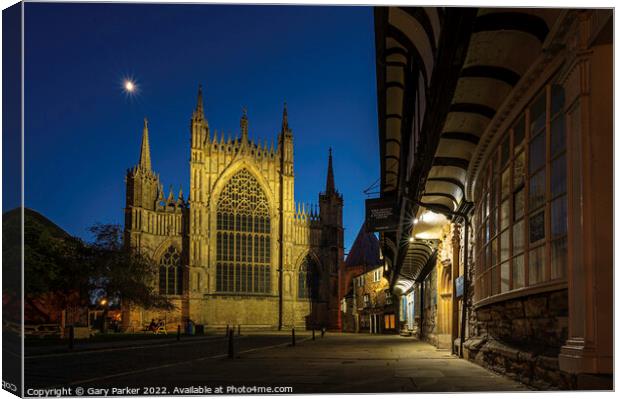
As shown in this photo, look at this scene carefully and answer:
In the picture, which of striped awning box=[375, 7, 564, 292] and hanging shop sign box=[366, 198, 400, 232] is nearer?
striped awning box=[375, 7, 564, 292]

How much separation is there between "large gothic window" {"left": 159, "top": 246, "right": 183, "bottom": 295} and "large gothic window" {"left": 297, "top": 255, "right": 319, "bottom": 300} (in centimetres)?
1209

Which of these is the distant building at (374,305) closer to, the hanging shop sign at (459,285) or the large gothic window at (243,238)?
the large gothic window at (243,238)

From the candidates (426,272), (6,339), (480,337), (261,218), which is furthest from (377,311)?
(6,339)

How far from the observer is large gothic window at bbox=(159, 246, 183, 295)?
2630 inches

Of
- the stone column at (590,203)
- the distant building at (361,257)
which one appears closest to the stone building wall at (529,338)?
the stone column at (590,203)

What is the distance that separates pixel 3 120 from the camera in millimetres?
7656

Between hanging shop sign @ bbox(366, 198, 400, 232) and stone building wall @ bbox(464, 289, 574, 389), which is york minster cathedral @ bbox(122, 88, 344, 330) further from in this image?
stone building wall @ bbox(464, 289, 574, 389)

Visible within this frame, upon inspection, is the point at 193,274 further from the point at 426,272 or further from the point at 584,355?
the point at 584,355

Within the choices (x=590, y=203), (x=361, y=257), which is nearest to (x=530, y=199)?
(x=590, y=203)

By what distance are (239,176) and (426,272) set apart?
47.5 metres

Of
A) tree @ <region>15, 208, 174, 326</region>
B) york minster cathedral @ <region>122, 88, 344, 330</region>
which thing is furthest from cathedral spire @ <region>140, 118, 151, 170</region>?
tree @ <region>15, 208, 174, 326</region>

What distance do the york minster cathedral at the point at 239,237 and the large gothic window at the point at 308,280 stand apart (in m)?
0.11

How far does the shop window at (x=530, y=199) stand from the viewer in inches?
263

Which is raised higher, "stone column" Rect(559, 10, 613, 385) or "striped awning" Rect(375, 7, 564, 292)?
"striped awning" Rect(375, 7, 564, 292)
